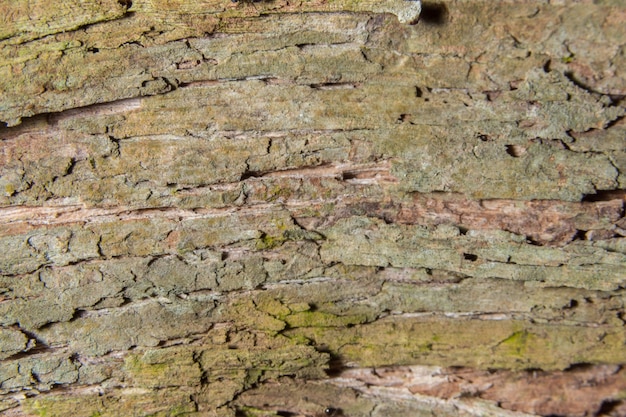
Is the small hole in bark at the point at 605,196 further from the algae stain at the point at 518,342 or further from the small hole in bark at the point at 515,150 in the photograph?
the algae stain at the point at 518,342

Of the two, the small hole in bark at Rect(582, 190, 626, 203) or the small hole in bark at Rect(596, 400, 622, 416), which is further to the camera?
the small hole in bark at Rect(596, 400, 622, 416)

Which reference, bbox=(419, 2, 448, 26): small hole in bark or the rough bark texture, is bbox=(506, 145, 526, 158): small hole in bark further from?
bbox=(419, 2, 448, 26): small hole in bark

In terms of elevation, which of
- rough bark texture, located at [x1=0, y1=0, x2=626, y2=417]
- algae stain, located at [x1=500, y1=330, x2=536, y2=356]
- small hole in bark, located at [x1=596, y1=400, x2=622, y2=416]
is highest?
rough bark texture, located at [x1=0, y1=0, x2=626, y2=417]

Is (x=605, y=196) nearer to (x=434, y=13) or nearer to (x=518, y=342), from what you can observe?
(x=518, y=342)

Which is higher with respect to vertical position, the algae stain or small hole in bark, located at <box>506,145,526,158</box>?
small hole in bark, located at <box>506,145,526,158</box>

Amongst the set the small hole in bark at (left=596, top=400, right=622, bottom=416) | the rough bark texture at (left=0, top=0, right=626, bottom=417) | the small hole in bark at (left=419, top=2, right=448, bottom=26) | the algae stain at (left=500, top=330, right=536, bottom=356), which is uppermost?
the small hole in bark at (left=419, top=2, right=448, bottom=26)

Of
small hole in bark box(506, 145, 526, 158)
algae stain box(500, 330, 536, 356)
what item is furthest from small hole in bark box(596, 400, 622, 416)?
small hole in bark box(506, 145, 526, 158)

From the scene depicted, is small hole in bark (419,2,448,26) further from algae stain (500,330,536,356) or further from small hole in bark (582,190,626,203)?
algae stain (500,330,536,356)

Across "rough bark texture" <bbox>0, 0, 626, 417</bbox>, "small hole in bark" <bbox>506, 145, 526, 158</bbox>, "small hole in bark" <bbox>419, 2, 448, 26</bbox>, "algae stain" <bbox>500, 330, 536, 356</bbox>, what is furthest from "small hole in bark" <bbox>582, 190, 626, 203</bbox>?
"small hole in bark" <bbox>419, 2, 448, 26</bbox>

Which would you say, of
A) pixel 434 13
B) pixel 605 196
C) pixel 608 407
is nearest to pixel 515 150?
pixel 605 196
